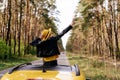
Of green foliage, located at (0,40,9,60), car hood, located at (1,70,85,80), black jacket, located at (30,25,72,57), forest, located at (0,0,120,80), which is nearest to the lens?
car hood, located at (1,70,85,80)

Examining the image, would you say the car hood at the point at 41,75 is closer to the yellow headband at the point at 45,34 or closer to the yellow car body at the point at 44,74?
the yellow car body at the point at 44,74

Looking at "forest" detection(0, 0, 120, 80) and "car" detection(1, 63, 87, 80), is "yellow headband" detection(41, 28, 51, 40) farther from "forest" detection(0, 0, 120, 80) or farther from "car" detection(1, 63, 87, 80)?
"forest" detection(0, 0, 120, 80)

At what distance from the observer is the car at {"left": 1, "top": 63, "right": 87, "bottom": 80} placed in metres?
6.09

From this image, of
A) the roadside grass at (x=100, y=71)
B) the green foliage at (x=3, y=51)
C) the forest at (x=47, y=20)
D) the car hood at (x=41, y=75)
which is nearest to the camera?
the car hood at (x=41, y=75)

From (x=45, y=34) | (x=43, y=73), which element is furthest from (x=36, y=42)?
(x=43, y=73)

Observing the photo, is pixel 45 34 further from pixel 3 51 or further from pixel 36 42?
pixel 3 51

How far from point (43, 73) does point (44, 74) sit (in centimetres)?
12

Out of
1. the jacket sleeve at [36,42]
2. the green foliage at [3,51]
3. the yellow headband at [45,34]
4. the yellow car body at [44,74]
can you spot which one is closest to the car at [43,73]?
the yellow car body at [44,74]

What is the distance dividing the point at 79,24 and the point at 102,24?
17.0ft

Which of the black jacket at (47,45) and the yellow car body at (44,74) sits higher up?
the black jacket at (47,45)

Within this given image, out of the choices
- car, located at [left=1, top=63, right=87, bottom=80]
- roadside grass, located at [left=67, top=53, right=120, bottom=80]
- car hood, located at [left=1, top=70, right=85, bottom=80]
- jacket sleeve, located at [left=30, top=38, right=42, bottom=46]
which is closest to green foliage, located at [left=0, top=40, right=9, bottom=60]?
roadside grass, located at [left=67, top=53, right=120, bottom=80]

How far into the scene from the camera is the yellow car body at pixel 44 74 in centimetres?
609

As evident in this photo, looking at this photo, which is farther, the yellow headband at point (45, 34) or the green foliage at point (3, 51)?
the green foliage at point (3, 51)

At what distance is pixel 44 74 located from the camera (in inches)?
249
